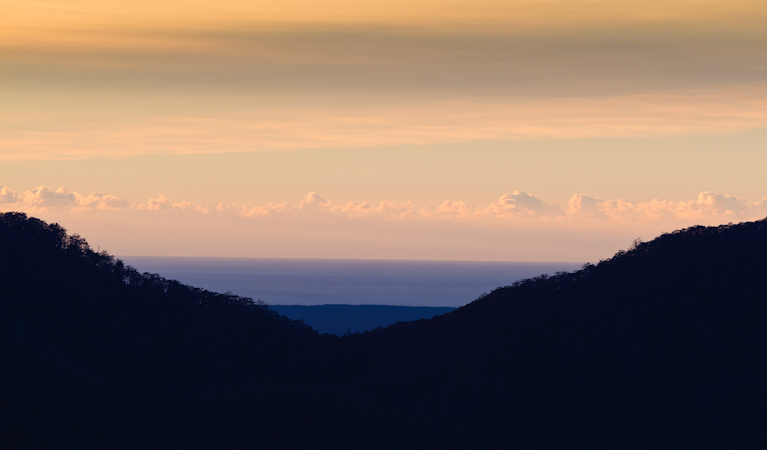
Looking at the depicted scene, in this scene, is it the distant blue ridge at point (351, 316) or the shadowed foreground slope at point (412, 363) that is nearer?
the shadowed foreground slope at point (412, 363)

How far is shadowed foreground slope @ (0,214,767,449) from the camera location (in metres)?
30.0

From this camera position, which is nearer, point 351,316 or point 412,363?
point 412,363

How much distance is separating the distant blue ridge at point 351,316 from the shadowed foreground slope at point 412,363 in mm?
57143

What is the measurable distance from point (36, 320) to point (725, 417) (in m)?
39.0

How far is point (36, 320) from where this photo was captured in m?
40.1

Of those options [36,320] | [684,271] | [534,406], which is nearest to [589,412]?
[534,406]

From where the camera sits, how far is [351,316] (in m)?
126

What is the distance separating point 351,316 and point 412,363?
87135 millimetres

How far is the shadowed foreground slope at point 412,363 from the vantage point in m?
30.0

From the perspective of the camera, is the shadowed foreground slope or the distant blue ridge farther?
the distant blue ridge

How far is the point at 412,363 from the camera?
39375mm

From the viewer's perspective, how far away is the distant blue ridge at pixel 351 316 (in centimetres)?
11025

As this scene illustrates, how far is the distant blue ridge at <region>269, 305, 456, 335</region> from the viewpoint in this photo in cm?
11025

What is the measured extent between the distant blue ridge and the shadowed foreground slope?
57143mm
